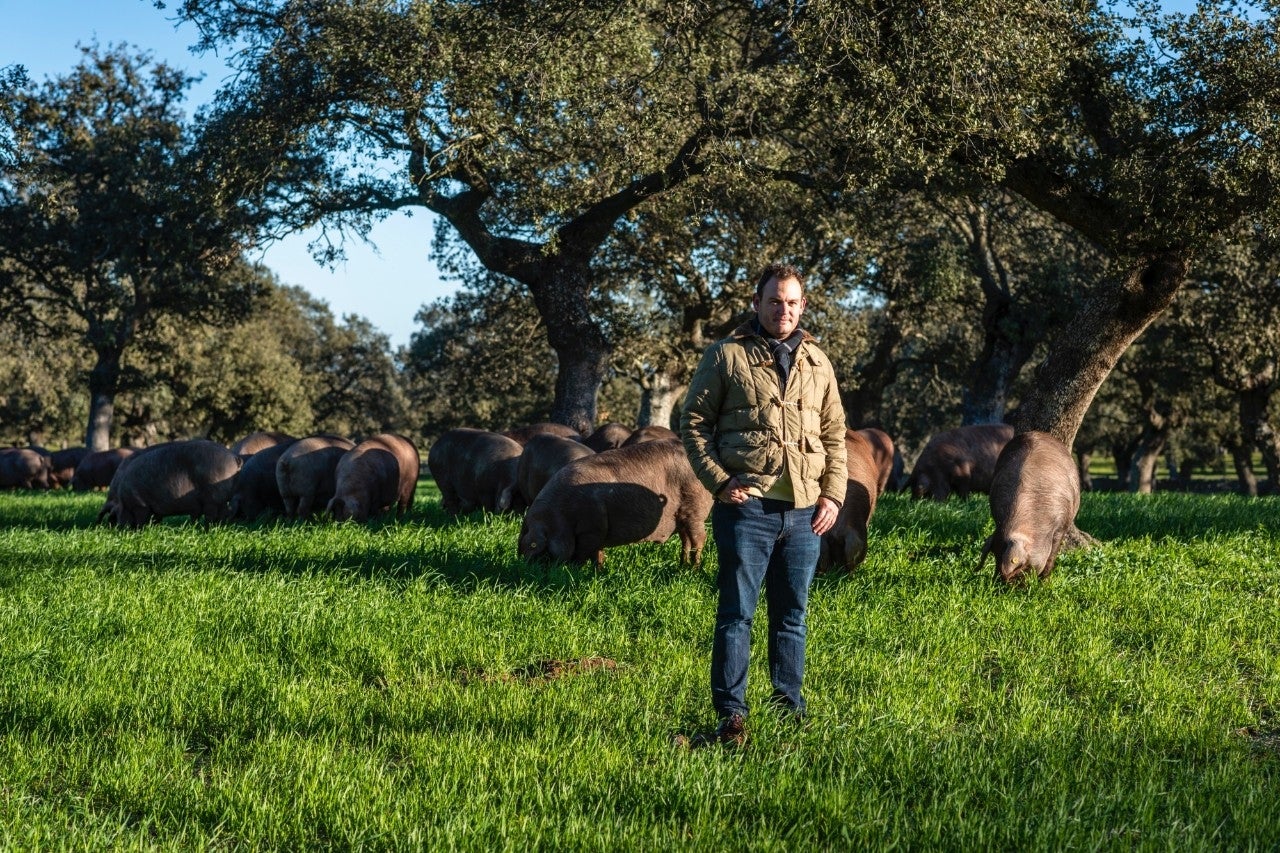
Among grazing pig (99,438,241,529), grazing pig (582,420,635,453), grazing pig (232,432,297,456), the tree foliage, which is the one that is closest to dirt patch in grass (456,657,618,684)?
grazing pig (582,420,635,453)

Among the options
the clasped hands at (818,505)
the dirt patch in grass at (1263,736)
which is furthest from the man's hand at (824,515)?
the dirt patch in grass at (1263,736)

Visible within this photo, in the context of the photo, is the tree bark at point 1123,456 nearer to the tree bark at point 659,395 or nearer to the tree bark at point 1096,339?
the tree bark at point 659,395

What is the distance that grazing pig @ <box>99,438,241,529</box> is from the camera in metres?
16.3

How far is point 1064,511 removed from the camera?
1016cm

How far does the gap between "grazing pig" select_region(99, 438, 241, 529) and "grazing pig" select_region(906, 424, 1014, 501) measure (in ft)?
37.5

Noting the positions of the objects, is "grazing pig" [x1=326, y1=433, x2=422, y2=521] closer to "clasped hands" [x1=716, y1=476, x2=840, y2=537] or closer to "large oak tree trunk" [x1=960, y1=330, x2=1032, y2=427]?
"clasped hands" [x1=716, y1=476, x2=840, y2=537]

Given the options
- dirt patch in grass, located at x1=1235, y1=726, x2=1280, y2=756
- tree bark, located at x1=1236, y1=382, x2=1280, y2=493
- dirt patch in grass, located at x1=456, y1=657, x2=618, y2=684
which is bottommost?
dirt patch in grass, located at x1=456, y1=657, x2=618, y2=684

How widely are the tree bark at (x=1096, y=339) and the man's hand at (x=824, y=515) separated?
308 inches

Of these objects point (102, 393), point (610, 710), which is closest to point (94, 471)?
point (102, 393)

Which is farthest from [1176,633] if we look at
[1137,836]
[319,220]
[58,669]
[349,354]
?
[349,354]

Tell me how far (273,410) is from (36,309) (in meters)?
10.1

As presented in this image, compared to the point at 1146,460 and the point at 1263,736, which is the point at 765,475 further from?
the point at 1146,460

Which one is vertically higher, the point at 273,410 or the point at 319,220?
the point at 319,220

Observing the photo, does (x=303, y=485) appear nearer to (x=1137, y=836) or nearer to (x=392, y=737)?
(x=392, y=737)
